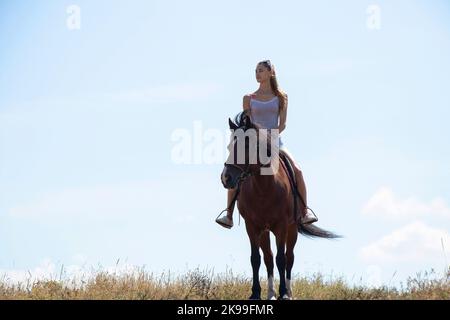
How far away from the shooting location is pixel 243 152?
12.4 metres

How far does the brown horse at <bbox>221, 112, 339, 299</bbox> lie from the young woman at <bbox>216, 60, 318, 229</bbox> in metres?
0.65

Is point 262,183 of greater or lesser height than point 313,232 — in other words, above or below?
above

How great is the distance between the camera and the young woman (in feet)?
45.1

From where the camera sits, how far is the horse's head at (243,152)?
12.3 meters

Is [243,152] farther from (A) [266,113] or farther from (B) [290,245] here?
(B) [290,245]

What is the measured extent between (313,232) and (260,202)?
290 cm

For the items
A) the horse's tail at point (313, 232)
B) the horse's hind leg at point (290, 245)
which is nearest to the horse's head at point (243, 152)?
the horse's hind leg at point (290, 245)

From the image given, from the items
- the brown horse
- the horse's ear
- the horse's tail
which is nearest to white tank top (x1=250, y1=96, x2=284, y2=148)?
the brown horse

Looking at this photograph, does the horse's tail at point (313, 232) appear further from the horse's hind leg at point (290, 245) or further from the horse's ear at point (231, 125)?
the horse's ear at point (231, 125)

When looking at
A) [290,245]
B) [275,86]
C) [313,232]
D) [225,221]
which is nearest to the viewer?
[225,221]

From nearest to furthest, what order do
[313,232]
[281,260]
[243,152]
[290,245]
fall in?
1. [243,152]
2. [281,260]
3. [290,245]
4. [313,232]

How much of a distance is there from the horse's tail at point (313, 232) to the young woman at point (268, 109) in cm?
102

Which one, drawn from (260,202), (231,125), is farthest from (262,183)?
(231,125)
